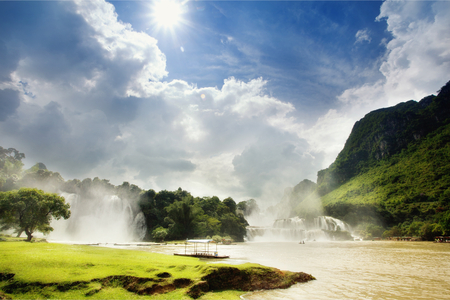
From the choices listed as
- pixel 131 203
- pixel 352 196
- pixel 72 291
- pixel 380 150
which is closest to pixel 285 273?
pixel 72 291

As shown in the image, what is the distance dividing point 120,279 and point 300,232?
306 ft

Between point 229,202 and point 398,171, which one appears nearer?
point 229,202

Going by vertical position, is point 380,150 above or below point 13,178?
above


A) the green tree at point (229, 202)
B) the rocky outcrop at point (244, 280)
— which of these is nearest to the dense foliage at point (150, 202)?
the green tree at point (229, 202)

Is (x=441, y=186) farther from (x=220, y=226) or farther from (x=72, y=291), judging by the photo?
Answer: (x=72, y=291)

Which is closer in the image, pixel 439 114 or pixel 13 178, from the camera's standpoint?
pixel 13 178

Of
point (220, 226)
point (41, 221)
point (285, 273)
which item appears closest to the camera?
point (285, 273)

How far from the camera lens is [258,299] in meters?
9.73

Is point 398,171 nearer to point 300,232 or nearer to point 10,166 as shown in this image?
point 300,232

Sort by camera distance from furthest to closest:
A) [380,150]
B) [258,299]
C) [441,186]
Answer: [380,150] → [441,186] → [258,299]

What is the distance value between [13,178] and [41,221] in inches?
1587

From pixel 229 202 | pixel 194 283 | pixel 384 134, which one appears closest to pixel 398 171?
pixel 384 134

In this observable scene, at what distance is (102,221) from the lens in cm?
6919

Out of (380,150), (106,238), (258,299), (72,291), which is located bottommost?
(106,238)
